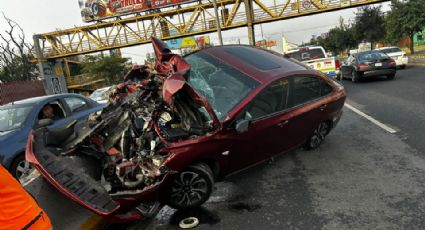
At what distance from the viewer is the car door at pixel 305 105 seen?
201 inches

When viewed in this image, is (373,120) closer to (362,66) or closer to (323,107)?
(323,107)

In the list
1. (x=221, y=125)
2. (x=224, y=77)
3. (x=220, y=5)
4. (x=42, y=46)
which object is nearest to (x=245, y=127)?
(x=221, y=125)

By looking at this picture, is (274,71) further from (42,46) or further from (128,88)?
(42,46)

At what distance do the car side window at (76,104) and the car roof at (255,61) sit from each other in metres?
3.64

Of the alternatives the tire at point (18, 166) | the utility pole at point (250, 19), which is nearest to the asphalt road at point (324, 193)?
the tire at point (18, 166)

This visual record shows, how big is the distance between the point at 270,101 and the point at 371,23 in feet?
133

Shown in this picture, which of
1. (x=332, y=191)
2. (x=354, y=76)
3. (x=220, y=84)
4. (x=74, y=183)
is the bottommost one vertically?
(x=354, y=76)

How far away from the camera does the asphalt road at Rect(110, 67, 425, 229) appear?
3.76 meters

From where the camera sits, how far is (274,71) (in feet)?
16.3

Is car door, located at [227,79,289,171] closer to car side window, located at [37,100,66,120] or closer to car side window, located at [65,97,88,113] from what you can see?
car side window, located at [37,100,66,120]

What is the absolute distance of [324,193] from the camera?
4.41 meters

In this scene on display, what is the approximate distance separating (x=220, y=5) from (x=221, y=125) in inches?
1170

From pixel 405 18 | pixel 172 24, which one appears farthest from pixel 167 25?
pixel 405 18

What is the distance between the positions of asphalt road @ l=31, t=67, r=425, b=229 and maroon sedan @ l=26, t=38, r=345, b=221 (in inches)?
11.3
